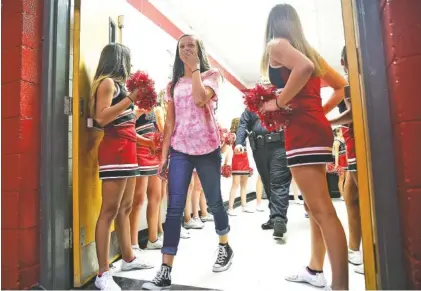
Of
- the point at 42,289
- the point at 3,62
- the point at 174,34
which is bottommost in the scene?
the point at 42,289

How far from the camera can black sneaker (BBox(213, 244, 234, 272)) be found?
6.71 feet

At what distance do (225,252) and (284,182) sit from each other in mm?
1273

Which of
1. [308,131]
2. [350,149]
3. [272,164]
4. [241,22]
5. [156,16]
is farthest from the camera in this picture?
[241,22]

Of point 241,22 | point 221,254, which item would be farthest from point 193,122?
point 241,22

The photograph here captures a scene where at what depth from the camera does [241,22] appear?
5.34m

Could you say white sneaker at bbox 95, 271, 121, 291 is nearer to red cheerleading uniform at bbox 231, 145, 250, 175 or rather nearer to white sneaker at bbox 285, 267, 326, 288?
white sneaker at bbox 285, 267, 326, 288

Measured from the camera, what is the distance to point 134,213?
256 cm

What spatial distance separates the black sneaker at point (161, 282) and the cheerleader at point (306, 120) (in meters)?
0.94

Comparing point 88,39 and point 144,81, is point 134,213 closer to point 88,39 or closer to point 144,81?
point 144,81

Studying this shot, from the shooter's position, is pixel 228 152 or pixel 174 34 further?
pixel 228 152

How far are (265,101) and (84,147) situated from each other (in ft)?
4.21

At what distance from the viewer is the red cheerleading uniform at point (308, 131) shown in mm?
1407

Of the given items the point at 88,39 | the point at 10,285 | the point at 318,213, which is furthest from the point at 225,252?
the point at 88,39

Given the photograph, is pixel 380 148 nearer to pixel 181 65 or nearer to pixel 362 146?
pixel 362 146
